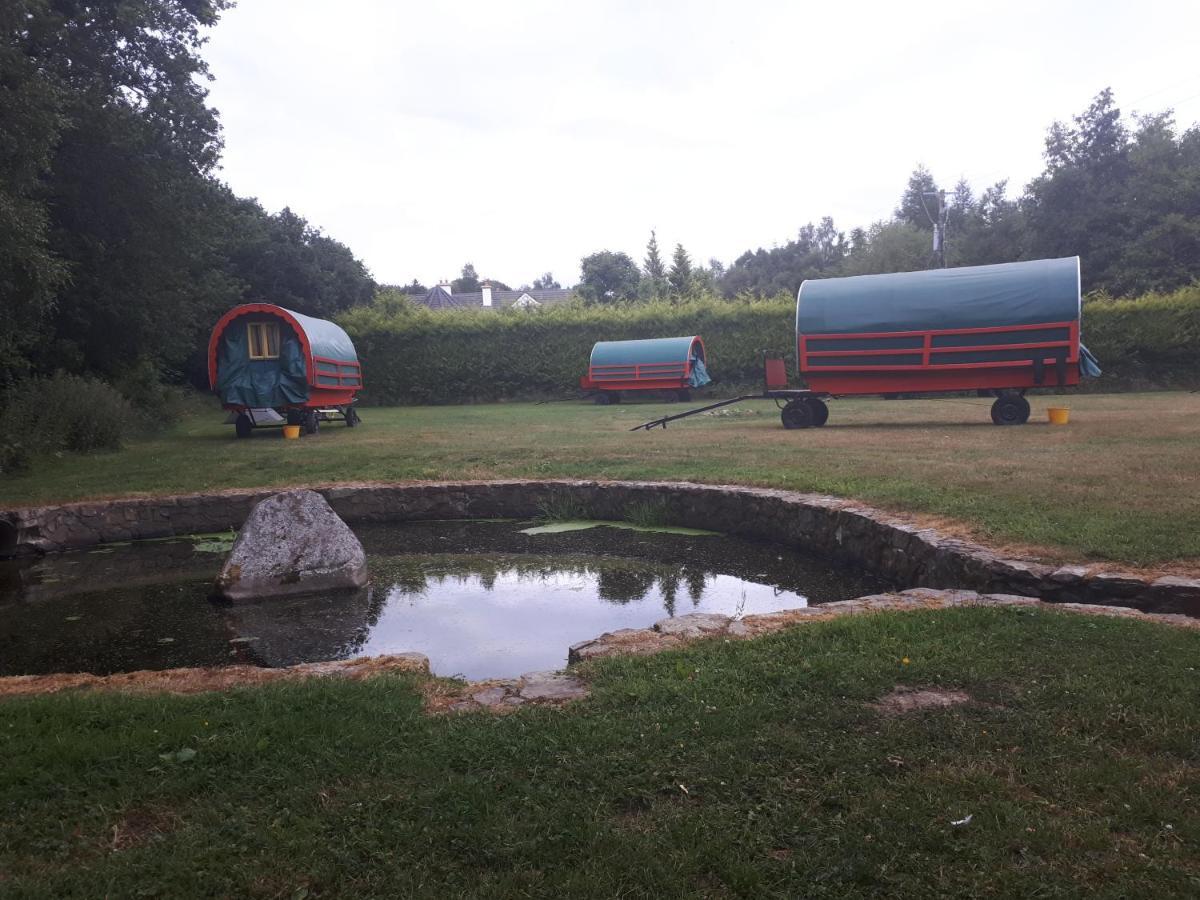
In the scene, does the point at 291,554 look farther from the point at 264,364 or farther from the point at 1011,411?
the point at 1011,411

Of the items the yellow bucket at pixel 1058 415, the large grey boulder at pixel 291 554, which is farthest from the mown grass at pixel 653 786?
the yellow bucket at pixel 1058 415

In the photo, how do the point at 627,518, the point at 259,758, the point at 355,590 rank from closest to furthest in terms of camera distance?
the point at 259,758
the point at 355,590
the point at 627,518

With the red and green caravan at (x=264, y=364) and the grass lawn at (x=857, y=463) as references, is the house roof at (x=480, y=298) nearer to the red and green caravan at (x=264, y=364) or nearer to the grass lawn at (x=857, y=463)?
the red and green caravan at (x=264, y=364)

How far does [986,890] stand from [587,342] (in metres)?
26.2

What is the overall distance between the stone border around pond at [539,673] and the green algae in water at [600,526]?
143 inches

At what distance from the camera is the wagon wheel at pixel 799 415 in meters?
14.5

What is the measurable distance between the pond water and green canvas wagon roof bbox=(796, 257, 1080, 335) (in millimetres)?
8043

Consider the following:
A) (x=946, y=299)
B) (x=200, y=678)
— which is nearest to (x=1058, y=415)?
(x=946, y=299)

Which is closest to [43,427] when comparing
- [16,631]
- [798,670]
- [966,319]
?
[16,631]

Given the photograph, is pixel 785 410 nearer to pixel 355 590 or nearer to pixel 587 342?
pixel 355 590

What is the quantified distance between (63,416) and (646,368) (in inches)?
572

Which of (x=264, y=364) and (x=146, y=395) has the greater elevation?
(x=264, y=364)

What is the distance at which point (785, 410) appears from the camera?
48.0ft

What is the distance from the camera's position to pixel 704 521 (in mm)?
8445
